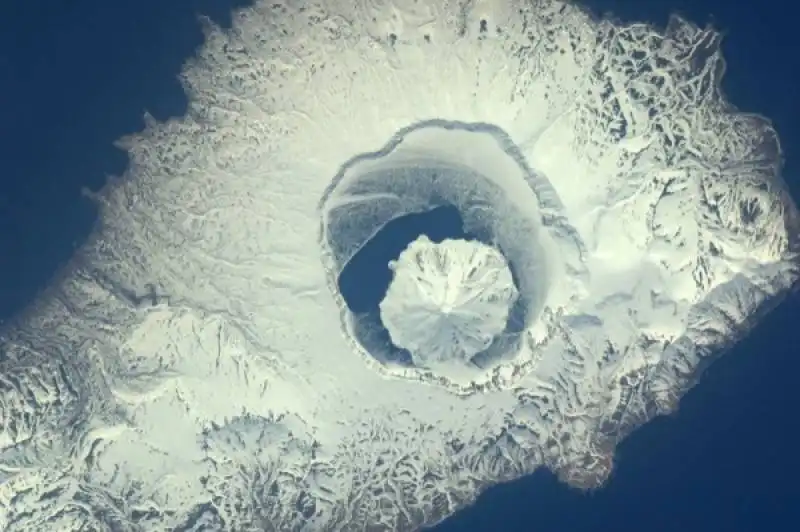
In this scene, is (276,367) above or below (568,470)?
above

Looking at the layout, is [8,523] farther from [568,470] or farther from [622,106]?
[622,106]

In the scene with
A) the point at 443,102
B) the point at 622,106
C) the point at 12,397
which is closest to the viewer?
the point at 12,397

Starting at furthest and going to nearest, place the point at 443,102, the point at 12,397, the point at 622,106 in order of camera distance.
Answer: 1. the point at 443,102
2. the point at 622,106
3. the point at 12,397

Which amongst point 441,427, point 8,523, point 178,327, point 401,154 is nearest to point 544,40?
point 401,154

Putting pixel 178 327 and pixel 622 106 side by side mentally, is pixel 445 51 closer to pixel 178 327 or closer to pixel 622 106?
pixel 622 106

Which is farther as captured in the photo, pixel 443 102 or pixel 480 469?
pixel 443 102

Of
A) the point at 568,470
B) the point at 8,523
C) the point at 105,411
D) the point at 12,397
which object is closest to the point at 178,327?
the point at 105,411

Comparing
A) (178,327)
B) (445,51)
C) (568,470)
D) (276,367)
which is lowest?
(568,470)
